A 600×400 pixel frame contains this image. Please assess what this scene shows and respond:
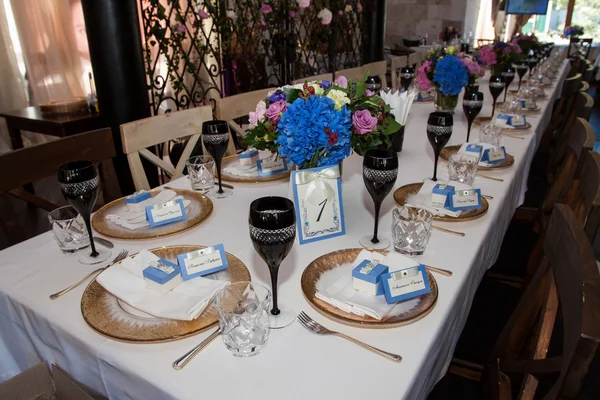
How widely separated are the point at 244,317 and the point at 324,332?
5.3 inches

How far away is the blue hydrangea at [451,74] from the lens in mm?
2145

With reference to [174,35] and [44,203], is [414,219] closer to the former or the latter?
[44,203]

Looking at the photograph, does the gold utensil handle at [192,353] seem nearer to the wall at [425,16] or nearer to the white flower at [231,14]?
the white flower at [231,14]

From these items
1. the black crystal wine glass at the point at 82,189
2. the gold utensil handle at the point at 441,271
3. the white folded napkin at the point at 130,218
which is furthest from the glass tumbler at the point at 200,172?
the gold utensil handle at the point at 441,271

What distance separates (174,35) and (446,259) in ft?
7.96

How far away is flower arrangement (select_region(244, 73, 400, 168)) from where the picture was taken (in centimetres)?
102

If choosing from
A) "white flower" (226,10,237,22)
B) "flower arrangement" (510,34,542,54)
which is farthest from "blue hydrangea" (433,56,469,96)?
"flower arrangement" (510,34,542,54)

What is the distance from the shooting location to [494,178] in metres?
1.46

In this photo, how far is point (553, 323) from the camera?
0.90 metres

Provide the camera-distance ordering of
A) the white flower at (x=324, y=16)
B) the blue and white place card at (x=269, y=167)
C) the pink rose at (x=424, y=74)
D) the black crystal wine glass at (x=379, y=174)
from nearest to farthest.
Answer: the black crystal wine glass at (x=379, y=174), the blue and white place card at (x=269, y=167), the pink rose at (x=424, y=74), the white flower at (x=324, y=16)

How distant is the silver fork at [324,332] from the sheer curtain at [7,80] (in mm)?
3805

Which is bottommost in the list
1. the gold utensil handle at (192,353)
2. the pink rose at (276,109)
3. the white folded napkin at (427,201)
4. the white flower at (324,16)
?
the gold utensil handle at (192,353)

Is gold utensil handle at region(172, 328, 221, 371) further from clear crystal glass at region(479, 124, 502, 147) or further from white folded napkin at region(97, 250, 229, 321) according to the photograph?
clear crystal glass at region(479, 124, 502, 147)

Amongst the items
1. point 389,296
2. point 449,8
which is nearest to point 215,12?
point 389,296
